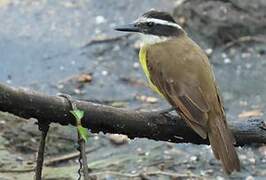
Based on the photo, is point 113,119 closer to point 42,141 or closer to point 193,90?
point 42,141

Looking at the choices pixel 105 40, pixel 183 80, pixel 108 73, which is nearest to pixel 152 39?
pixel 183 80

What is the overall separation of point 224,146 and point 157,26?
152cm

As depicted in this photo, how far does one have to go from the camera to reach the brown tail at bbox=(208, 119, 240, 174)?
463cm

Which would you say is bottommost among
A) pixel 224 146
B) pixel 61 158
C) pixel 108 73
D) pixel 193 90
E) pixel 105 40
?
pixel 61 158

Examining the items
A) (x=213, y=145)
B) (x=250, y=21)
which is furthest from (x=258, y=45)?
(x=213, y=145)

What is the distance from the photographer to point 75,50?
9.88 m

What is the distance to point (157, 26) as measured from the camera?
5961 millimetres

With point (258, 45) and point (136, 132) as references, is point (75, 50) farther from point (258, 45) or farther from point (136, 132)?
A: point (136, 132)

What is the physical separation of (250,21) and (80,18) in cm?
217

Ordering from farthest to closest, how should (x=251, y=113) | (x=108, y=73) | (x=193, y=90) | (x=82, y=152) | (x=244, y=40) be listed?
(x=244, y=40), (x=108, y=73), (x=251, y=113), (x=193, y=90), (x=82, y=152)

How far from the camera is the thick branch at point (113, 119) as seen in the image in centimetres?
410

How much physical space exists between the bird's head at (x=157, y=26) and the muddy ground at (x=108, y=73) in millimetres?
1399

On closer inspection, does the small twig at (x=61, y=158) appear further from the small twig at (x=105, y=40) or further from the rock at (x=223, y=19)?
the rock at (x=223, y=19)

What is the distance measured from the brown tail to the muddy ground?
7.12 ft
